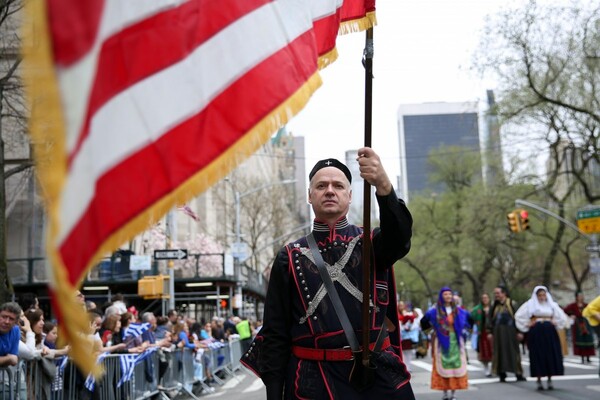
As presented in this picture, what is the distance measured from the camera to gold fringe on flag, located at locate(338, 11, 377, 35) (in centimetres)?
369

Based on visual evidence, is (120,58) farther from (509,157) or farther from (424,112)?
(424,112)

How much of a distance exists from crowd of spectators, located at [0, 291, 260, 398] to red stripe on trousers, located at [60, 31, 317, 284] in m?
0.35

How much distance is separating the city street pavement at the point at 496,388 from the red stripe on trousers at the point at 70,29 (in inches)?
424

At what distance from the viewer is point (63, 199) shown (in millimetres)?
1850

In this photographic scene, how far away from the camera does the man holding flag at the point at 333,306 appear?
3547mm

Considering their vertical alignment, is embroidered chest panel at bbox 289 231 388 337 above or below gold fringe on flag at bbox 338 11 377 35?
below

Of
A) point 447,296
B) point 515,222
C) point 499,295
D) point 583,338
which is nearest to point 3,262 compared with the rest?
point 447,296

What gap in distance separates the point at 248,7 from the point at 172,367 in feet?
36.5

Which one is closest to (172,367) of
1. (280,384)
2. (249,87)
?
(280,384)

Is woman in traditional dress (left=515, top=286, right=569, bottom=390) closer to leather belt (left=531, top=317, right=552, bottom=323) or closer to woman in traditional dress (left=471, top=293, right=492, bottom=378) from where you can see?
leather belt (left=531, top=317, right=552, bottom=323)

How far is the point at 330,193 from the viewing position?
153 inches

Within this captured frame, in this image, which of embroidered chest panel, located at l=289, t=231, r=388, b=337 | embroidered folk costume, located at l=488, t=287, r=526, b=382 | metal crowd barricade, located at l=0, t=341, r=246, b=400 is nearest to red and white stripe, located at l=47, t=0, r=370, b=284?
embroidered chest panel, located at l=289, t=231, r=388, b=337

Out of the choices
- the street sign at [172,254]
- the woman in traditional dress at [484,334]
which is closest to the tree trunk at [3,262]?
the street sign at [172,254]

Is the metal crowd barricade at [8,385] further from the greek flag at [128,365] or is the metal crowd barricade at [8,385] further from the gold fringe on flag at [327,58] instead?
the gold fringe on flag at [327,58]
